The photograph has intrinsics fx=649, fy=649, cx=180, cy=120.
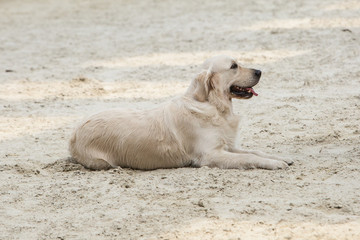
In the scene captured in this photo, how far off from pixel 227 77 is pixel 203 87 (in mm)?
242

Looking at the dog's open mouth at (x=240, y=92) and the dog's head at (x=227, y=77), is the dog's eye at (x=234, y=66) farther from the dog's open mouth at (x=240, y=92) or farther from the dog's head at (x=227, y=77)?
the dog's open mouth at (x=240, y=92)

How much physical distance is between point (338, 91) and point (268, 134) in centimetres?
184

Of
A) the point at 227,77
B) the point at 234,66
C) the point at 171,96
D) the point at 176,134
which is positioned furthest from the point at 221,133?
the point at 171,96

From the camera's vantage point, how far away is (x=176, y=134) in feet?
19.0

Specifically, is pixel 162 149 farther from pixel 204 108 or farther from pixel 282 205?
pixel 282 205

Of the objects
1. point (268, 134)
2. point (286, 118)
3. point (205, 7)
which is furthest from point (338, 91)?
point (205, 7)

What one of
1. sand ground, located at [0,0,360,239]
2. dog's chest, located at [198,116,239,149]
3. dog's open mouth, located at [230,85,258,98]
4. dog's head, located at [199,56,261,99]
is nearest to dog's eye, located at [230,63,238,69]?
dog's head, located at [199,56,261,99]

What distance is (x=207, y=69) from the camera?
5996 millimetres

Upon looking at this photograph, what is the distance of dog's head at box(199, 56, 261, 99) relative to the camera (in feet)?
19.4

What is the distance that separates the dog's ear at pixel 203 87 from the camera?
5.91 m

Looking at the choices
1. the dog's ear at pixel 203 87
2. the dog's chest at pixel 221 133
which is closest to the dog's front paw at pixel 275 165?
the dog's chest at pixel 221 133

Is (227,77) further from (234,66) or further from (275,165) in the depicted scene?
(275,165)

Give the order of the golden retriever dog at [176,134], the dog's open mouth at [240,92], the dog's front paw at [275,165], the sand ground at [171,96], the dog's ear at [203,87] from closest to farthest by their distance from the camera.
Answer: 1. the sand ground at [171,96]
2. the dog's front paw at [275,165]
3. the golden retriever dog at [176,134]
4. the dog's ear at [203,87]
5. the dog's open mouth at [240,92]

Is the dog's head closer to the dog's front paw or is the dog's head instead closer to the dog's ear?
the dog's ear
